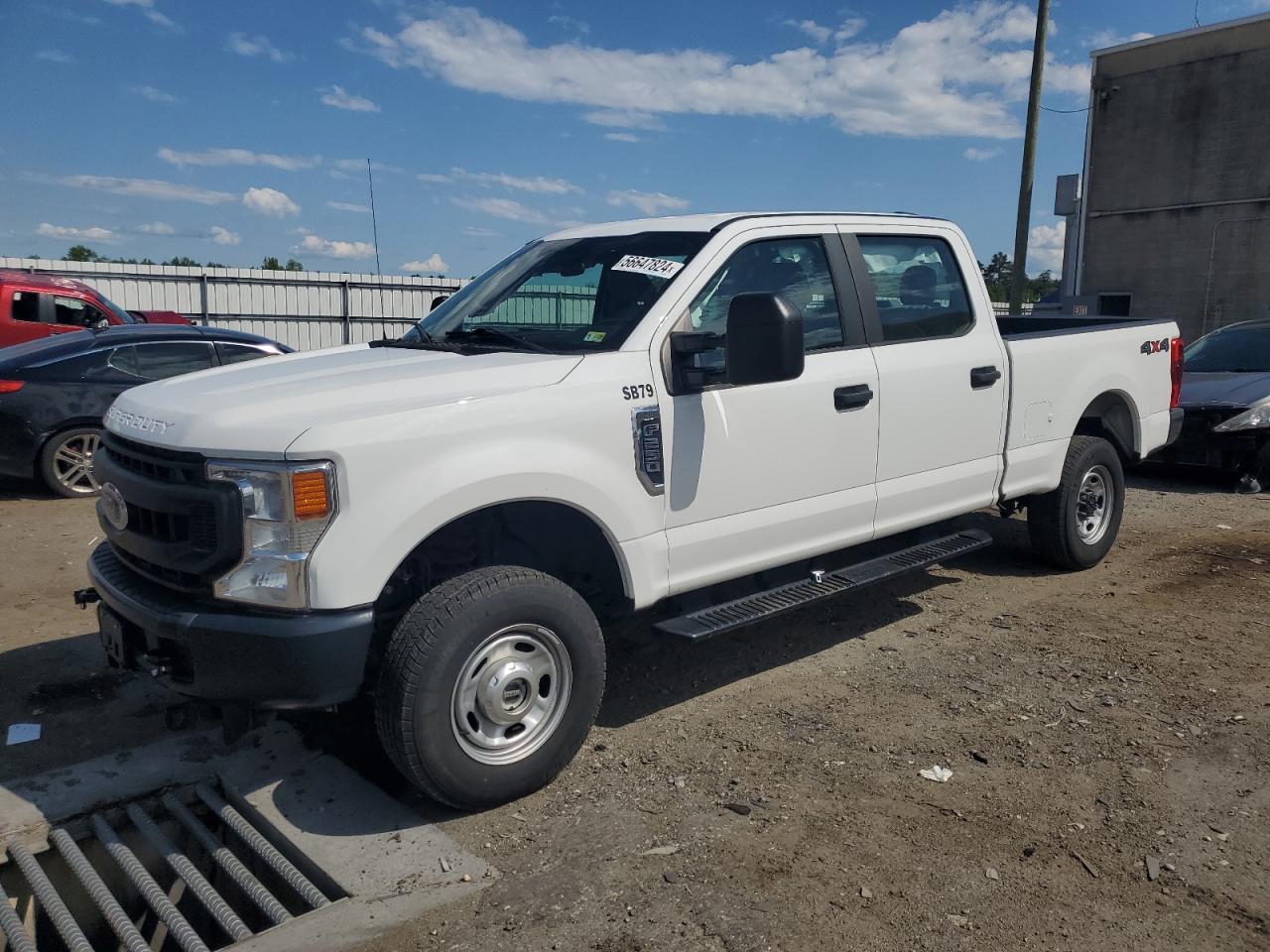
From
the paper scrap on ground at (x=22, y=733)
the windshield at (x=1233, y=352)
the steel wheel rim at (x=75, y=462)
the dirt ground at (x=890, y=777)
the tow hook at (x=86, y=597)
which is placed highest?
the windshield at (x=1233, y=352)

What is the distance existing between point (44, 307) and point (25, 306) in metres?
0.19

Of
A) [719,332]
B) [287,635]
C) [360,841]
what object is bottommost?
[360,841]

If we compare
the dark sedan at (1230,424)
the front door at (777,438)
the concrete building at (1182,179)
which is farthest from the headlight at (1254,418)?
the concrete building at (1182,179)

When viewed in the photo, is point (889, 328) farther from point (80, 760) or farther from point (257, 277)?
point (257, 277)

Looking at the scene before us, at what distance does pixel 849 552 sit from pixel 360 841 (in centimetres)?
323

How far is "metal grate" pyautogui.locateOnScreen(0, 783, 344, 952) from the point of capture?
3.01 meters

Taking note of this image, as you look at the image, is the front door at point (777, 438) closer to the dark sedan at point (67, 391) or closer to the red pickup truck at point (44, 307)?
the dark sedan at point (67, 391)

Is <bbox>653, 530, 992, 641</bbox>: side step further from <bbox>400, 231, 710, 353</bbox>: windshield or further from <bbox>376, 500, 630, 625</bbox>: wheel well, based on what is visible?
<bbox>400, 231, 710, 353</bbox>: windshield

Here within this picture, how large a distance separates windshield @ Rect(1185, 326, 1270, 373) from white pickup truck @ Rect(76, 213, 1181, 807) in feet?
19.2

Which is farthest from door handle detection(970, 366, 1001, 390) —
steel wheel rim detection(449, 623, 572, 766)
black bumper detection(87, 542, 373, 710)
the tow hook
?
the tow hook

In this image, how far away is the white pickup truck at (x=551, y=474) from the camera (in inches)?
122

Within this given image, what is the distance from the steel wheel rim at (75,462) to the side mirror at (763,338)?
6831mm

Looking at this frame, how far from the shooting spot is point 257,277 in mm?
20547

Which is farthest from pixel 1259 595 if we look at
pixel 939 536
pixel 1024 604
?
pixel 939 536
